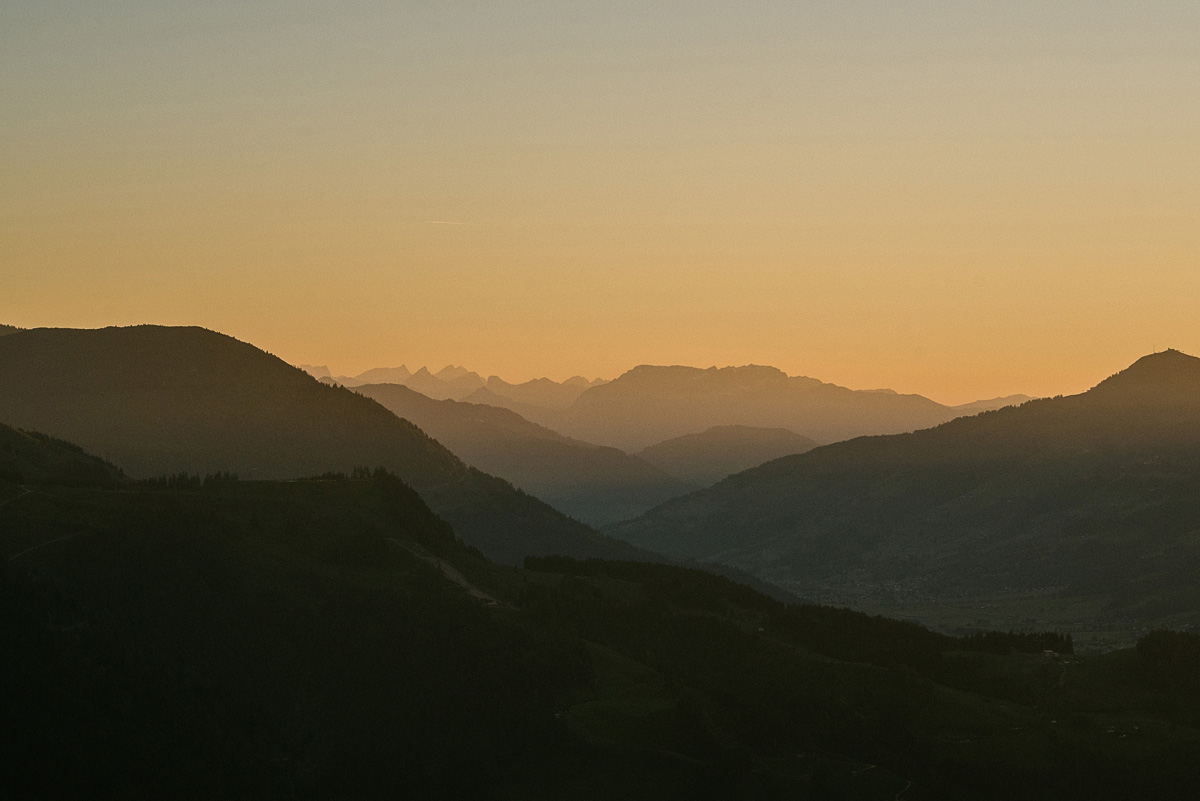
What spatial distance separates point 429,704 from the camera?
Answer: 179000mm

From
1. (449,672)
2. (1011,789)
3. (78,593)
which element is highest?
(78,593)

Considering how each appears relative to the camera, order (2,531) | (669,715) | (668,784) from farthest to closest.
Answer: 1. (2,531)
2. (669,715)
3. (668,784)

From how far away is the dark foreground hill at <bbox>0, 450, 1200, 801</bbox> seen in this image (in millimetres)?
161000

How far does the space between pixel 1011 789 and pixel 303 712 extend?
89.3 metres

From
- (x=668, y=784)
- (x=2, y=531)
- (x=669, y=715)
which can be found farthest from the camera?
(x=2, y=531)

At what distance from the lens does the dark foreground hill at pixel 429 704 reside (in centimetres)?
16100

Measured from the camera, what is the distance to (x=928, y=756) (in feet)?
556

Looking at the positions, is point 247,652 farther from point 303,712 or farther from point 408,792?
point 408,792

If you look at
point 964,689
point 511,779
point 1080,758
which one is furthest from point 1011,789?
point 511,779

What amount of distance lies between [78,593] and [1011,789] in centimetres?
12027

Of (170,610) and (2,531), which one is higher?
(2,531)

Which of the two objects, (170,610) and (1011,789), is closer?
(1011,789)

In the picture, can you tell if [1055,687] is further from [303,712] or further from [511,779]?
[303,712]

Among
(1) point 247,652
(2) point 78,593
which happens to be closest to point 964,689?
(1) point 247,652
